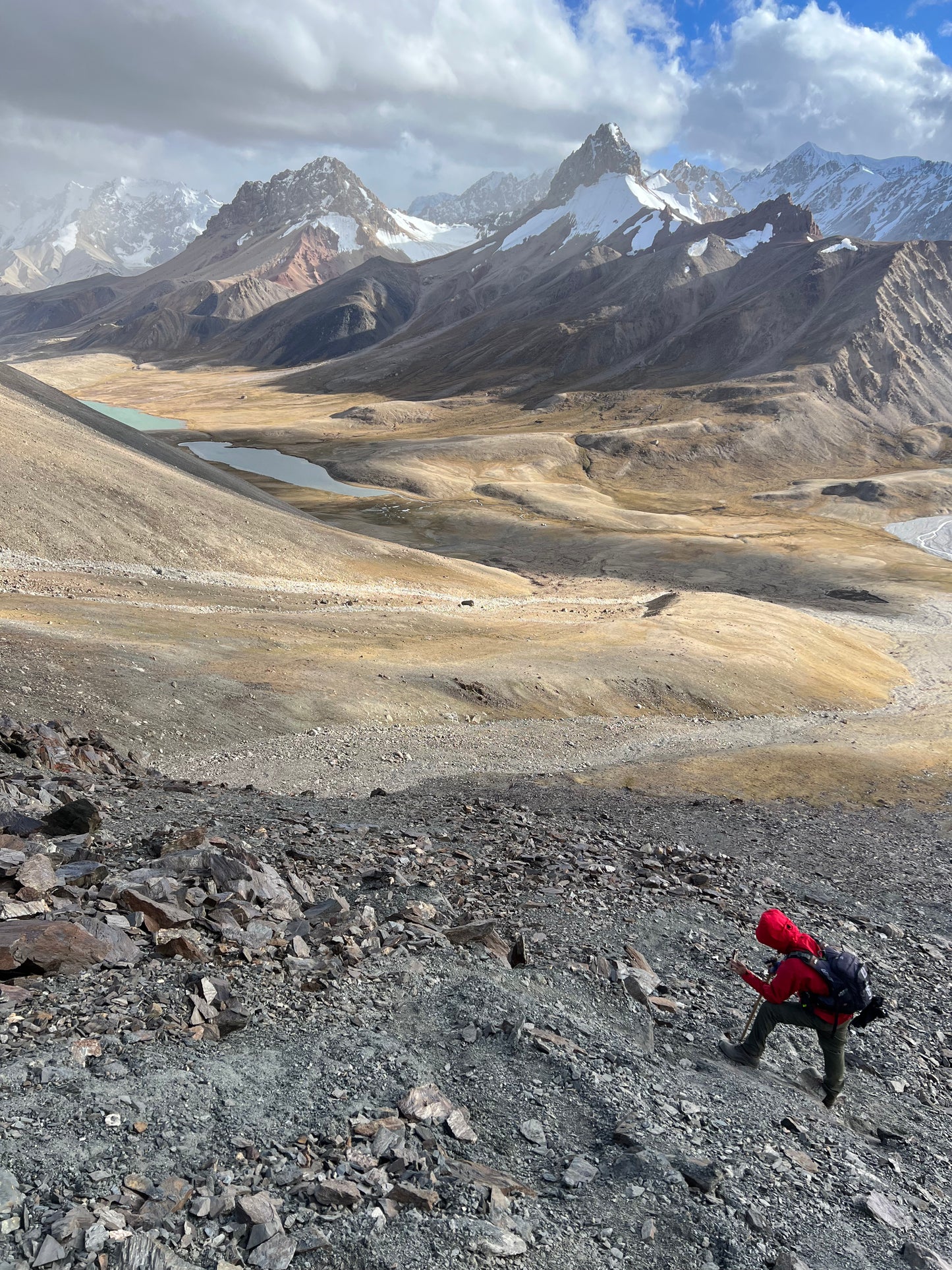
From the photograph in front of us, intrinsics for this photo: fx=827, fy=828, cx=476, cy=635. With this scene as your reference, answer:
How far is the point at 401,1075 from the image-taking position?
9766mm

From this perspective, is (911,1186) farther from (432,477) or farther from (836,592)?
(432,477)

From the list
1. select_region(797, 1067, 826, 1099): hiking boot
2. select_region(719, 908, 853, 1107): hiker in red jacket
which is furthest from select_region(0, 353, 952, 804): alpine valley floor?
select_region(719, 908, 853, 1107): hiker in red jacket

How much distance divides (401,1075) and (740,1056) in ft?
17.2

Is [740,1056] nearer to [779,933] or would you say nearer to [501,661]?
[779,933]

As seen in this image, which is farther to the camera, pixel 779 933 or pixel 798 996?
pixel 798 996

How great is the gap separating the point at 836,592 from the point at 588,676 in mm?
60453

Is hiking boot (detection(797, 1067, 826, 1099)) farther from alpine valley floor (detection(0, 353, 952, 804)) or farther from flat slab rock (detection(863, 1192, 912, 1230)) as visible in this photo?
alpine valley floor (detection(0, 353, 952, 804))

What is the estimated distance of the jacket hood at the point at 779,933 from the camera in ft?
37.0

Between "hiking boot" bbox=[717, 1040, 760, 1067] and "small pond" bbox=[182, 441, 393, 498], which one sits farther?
"small pond" bbox=[182, 441, 393, 498]

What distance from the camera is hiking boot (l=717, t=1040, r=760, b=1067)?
1189cm

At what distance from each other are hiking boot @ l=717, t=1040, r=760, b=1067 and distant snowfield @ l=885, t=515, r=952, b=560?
12218 cm

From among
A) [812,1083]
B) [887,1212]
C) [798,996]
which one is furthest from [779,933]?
[887,1212]

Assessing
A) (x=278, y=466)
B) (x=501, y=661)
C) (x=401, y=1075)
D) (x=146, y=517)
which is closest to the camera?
(x=401, y=1075)

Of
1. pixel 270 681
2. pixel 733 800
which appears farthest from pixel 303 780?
pixel 733 800
